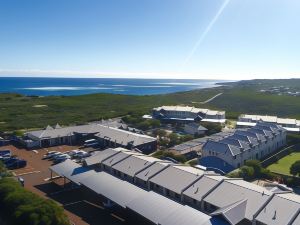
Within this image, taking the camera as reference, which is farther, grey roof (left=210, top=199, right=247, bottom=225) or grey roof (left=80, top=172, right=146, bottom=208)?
grey roof (left=80, top=172, right=146, bottom=208)

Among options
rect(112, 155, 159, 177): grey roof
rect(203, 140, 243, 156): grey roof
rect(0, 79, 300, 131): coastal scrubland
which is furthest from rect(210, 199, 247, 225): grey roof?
rect(0, 79, 300, 131): coastal scrubland

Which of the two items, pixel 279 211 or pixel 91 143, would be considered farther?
pixel 91 143

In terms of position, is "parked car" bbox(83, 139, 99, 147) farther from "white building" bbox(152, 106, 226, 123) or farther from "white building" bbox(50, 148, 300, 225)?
"white building" bbox(152, 106, 226, 123)

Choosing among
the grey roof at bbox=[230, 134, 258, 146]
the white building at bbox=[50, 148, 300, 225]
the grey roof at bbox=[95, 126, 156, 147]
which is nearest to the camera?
the white building at bbox=[50, 148, 300, 225]

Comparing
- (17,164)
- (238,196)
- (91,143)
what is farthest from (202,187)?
(91,143)

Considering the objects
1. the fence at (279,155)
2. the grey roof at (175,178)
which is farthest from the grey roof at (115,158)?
the fence at (279,155)

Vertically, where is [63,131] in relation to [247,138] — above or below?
below

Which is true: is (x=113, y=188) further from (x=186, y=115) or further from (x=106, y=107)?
(x=106, y=107)
